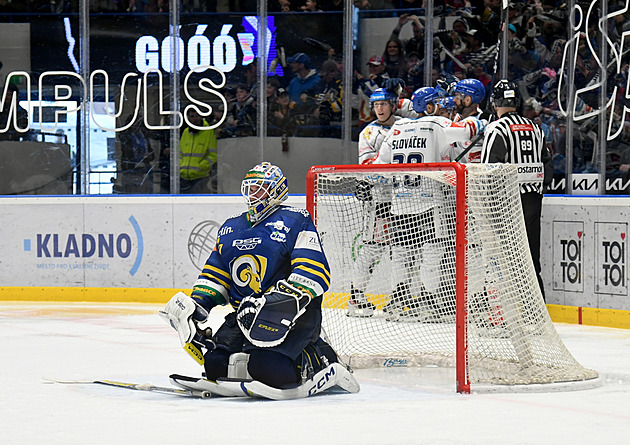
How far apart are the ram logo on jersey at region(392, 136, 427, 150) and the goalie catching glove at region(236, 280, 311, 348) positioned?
2.99 m

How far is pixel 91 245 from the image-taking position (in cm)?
884

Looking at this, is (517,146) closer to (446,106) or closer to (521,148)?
(521,148)

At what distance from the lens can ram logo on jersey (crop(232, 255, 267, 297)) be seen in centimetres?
443

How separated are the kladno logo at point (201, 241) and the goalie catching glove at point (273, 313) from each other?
171 inches

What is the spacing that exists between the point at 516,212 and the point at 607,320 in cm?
222

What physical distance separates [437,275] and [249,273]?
1.42m

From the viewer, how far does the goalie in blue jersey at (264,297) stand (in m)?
4.28

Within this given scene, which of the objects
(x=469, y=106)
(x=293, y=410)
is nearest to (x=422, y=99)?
(x=469, y=106)

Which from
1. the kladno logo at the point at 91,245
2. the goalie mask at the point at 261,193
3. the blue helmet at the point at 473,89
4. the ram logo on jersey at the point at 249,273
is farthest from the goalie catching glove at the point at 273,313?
the kladno logo at the point at 91,245

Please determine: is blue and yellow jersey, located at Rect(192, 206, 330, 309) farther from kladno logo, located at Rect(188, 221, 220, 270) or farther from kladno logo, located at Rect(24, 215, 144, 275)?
kladno logo, located at Rect(24, 215, 144, 275)

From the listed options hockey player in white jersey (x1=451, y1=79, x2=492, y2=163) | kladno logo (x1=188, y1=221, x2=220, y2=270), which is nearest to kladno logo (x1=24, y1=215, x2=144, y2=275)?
→ kladno logo (x1=188, y1=221, x2=220, y2=270)

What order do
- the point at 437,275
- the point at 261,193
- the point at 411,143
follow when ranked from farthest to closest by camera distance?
the point at 411,143, the point at 437,275, the point at 261,193

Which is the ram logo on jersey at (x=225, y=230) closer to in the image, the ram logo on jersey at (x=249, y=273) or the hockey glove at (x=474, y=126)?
the ram logo on jersey at (x=249, y=273)

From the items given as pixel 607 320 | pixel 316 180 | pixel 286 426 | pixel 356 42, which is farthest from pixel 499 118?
pixel 286 426
